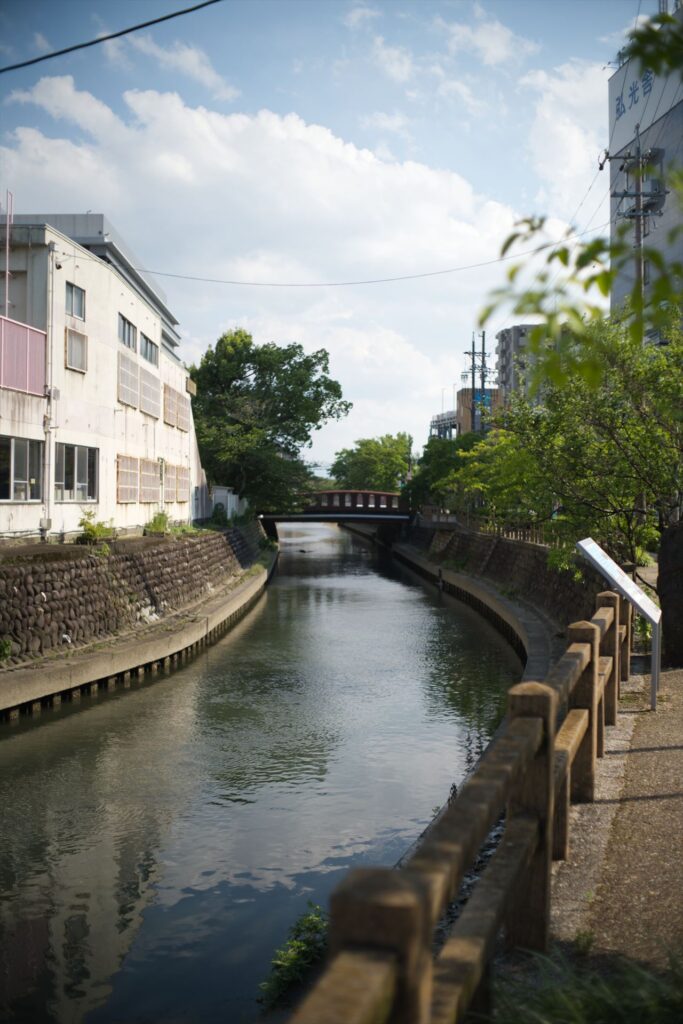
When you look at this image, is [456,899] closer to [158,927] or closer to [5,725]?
[158,927]

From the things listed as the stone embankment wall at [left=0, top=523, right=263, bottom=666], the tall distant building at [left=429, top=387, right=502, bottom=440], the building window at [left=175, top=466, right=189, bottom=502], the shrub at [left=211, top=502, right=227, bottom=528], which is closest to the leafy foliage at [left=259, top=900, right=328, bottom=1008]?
the stone embankment wall at [left=0, top=523, right=263, bottom=666]

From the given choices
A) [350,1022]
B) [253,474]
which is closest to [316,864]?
[350,1022]

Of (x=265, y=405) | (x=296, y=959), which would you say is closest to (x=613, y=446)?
(x=296, y=959)

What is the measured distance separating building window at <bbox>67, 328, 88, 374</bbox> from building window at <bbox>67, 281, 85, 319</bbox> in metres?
0.54

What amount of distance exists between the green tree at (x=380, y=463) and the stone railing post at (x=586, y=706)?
107m

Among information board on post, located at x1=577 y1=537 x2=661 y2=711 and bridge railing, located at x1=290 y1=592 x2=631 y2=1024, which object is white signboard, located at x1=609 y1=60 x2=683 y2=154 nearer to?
information board on post, located at x1=577 y1=537 x2=661 y2=711

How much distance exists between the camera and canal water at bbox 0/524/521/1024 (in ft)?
27.2

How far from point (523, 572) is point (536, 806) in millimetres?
30088

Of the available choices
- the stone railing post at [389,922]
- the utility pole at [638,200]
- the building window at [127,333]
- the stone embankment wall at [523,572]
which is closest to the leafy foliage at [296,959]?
the stone railing post at [389,922]

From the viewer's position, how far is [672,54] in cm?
371

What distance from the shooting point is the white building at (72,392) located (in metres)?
21.2

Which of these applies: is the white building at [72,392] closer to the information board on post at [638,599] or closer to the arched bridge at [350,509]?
the information board on post at [638,599]

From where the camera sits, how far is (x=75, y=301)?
2444 cm

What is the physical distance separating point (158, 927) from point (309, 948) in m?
2.36
